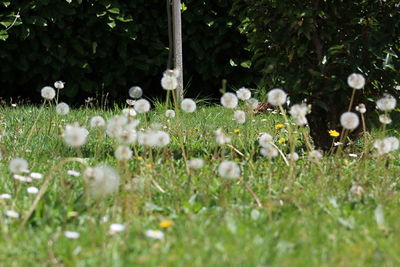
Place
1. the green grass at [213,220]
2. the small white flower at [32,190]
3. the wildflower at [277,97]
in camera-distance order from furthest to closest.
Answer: the wildflower at [277,97]
the small white flower at [32,190]
the green grass at [213,220]

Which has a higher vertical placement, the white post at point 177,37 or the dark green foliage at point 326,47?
the white post at point 177,37

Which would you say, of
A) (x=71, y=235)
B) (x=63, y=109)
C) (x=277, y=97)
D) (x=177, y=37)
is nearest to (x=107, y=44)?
(x=177, y=37)

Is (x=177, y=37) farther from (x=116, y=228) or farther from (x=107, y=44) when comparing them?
(x=116, y=228)

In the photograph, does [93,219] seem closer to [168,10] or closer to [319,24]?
[319,24]

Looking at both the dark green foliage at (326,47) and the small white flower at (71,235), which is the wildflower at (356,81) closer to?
the dark green foliage at (326,47)

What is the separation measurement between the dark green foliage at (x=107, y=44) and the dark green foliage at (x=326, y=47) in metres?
2.83

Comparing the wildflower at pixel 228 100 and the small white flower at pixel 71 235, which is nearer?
the small white flower at pixel 71 235

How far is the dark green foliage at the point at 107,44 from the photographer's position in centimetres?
682

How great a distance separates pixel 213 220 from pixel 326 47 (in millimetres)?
2070

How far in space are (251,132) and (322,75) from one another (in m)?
0.73

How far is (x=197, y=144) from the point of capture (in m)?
4.22

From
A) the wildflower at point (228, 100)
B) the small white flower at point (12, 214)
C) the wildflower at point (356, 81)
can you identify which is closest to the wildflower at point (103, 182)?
the small white flower at point (12, 214)

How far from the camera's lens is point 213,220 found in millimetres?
2459

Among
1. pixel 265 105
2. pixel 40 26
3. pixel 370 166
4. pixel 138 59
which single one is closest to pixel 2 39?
pixel 40 26
